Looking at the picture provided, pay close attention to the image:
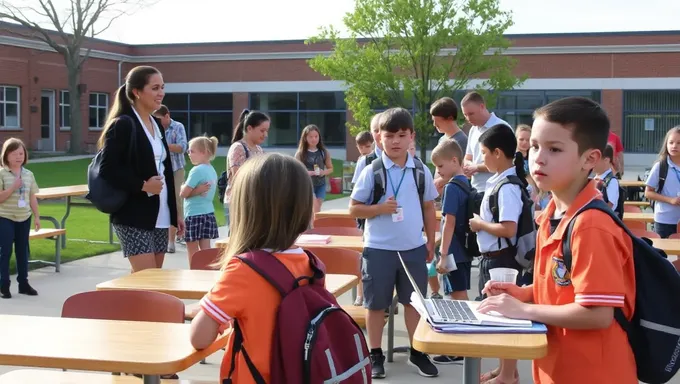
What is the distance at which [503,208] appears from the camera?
482cm

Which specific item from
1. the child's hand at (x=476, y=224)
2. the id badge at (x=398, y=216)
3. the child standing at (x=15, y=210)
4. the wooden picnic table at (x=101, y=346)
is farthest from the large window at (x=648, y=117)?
the wooden picnic table at (x=101, y=346)

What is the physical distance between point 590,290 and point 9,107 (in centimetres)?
3663

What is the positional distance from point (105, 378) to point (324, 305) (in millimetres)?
1455

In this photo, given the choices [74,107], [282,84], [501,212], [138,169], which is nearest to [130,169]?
[138,169]

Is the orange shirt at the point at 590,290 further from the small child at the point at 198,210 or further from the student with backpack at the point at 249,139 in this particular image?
the small child at the point at 198,210

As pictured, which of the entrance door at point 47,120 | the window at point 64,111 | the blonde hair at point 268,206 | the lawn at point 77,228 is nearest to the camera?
the blonde hair at point 268,206

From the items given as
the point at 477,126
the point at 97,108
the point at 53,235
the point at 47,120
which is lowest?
the point at 53,235

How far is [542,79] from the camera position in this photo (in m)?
35.4

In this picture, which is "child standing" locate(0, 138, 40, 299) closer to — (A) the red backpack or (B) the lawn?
(B) the lawn

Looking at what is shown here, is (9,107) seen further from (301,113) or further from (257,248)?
(257,248)

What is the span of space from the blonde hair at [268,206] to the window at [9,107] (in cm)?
3527

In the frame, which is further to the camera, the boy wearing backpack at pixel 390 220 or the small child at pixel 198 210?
the small child at pixel 198 210

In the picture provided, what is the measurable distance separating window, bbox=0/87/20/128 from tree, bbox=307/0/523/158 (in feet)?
55.7

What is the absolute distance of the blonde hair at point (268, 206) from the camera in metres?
2.63
